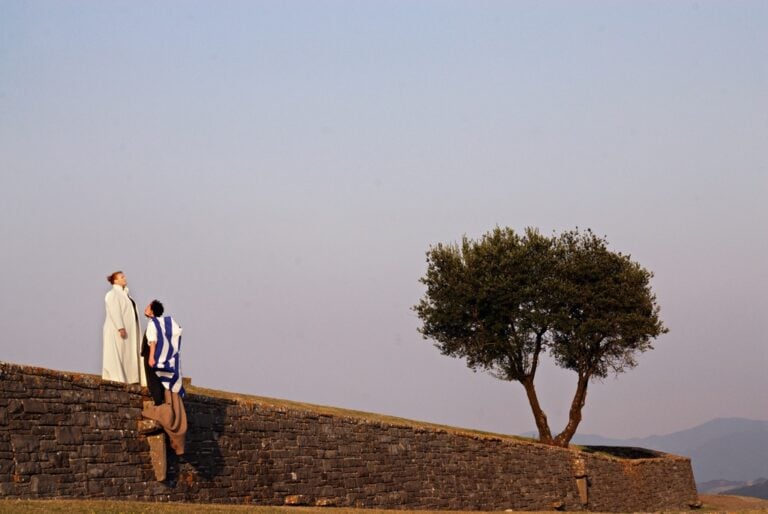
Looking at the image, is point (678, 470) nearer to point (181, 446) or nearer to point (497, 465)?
point (497, 465)

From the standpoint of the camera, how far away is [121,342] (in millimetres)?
19703

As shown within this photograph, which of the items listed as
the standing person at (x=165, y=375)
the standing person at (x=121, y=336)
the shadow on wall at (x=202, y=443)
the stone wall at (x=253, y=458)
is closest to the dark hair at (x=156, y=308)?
the standing person at (x=165, y=375)

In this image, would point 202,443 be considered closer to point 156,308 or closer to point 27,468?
point 156,308

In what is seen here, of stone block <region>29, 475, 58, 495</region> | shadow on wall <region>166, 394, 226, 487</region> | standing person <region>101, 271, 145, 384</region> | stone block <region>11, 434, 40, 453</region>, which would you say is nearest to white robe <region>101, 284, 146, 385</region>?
standing person <region>101, 271, 145, 384</region>

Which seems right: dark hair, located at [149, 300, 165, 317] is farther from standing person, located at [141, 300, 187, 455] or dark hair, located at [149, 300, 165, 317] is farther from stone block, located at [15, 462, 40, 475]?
stone block, located at [15, 462, 40, 475]

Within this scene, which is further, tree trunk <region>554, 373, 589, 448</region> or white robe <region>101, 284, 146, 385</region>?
tree trunk <region>554, 373, 589, 448</region>

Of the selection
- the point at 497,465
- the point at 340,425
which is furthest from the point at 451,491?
the point at 340,425

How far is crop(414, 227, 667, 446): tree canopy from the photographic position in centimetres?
5156

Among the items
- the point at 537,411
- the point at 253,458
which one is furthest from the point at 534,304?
the point at 253,458

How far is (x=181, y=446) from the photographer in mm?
19391

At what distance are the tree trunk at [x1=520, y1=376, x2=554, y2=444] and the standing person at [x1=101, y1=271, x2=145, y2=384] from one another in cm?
3555

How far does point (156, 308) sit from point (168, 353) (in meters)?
0.93

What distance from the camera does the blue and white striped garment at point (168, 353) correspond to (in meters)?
19.2

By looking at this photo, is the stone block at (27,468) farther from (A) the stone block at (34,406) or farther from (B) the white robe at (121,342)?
(B) the white robe at (121,342)
